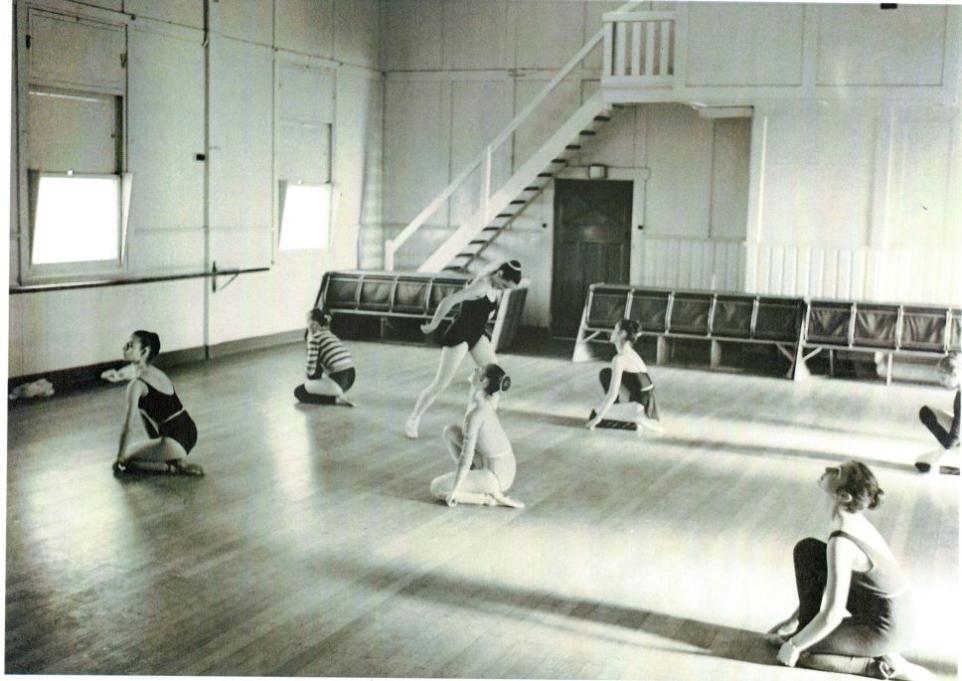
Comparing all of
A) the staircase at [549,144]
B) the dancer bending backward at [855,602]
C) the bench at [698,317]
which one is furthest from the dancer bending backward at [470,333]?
the staircase at [549,144]

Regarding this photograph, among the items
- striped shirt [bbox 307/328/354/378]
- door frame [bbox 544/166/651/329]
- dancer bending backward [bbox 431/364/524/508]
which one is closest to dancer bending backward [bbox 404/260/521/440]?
striped shirt [bbox 307/328/354/378]

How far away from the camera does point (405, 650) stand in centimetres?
522

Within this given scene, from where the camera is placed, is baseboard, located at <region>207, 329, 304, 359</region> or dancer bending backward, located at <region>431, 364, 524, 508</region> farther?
baseboard, located at <region>207, 329, 304, 359</region>

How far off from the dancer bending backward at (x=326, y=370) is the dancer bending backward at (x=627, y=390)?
2449 mm

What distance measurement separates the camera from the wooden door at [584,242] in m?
17.4

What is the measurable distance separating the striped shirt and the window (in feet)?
9.91

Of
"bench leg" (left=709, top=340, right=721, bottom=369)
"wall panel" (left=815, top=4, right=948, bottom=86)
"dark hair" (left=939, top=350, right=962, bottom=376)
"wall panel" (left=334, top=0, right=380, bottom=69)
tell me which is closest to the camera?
"dark hair" (left=939, top=350, right=962, bottom=376)

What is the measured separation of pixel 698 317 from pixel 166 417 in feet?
26.9

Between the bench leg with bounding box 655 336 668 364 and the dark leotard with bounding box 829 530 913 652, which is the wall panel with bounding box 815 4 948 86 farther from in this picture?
the dark leotard with bounding box 829 530 913 652

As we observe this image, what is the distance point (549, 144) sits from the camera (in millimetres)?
16547

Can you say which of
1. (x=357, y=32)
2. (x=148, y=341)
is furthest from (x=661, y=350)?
(x=148, y=341)

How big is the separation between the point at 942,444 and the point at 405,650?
5.85 meters

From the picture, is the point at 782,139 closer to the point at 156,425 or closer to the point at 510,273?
the point at 510,273

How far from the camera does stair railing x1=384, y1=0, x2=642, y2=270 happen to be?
52.5 feet
